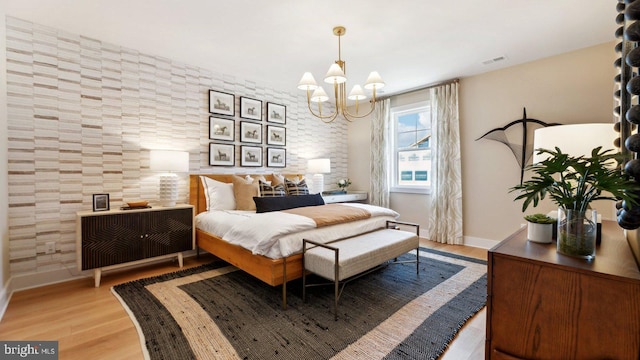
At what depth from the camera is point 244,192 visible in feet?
11.7

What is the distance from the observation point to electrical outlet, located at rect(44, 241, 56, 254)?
2668mm

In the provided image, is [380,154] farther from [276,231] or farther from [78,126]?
[78,126]

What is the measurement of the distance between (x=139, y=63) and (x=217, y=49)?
966 millimetres

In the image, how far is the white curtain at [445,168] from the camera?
4.06 m

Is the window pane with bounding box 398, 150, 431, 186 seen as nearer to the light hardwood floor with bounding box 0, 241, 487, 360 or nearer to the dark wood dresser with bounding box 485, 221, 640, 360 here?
the light hardwood floor with bounding box 0, 241, 487, 360

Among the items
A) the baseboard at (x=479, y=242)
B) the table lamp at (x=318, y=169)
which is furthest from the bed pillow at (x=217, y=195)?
the baseboard at (x=479, y=242)

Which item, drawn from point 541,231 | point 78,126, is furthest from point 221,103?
point 541,231

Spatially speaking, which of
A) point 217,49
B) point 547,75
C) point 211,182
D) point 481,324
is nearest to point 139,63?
point 217,49

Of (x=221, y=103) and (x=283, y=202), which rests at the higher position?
(x=221, y=103)

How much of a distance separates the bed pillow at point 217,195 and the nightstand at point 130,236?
304 millimetres

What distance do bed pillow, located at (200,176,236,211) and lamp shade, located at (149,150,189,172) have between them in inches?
16.6

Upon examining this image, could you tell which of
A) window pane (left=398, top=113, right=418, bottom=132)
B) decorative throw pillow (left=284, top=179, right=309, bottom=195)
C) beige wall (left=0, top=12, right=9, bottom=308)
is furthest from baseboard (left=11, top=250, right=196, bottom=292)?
window pane (left=398, top=113, right=418, bottom=132)

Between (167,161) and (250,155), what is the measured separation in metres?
1.31

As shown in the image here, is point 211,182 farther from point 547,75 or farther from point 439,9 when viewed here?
point 547,75
